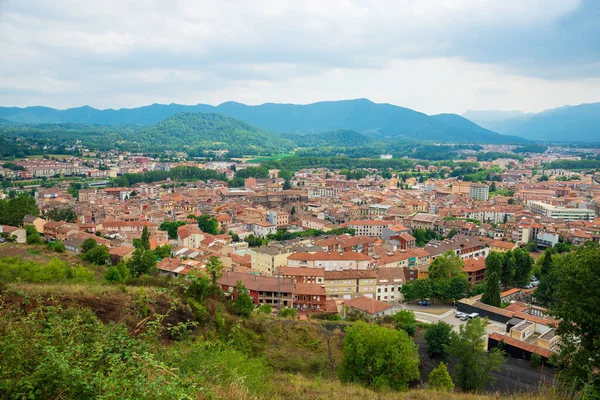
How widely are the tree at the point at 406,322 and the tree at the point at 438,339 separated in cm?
56

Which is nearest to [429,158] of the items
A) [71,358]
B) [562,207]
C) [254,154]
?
[254,154]

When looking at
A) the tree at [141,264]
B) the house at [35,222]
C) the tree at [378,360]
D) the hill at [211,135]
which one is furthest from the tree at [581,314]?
the hill at [211,135]

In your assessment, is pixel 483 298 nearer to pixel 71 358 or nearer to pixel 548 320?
pixel 548 320

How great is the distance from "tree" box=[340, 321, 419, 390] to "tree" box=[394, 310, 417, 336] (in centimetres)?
383

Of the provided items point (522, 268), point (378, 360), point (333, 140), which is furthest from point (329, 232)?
point (333, 140)

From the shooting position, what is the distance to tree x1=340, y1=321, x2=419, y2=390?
8977 mm

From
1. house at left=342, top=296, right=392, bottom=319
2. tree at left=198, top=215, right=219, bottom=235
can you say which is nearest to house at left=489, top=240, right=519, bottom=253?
house at left=342, top=296, right=392, bottom=319

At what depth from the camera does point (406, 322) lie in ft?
45.0

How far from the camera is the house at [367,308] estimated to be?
14.9 metres

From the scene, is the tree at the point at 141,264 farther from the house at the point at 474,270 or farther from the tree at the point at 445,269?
the house at the point at 474,270

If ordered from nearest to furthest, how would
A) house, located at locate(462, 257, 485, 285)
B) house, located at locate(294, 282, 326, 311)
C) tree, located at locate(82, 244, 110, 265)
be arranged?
house, located at locate(294, 282, 326, 311)
tree, located at locate(82, 244, 110, 265)
house, located at locate(462, 257, 485, 285)

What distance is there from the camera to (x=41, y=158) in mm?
64938

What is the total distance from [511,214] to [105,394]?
39616 mm

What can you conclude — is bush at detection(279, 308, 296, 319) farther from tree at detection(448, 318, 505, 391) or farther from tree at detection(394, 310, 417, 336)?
tree at detection(448, 318, 505, 391)
